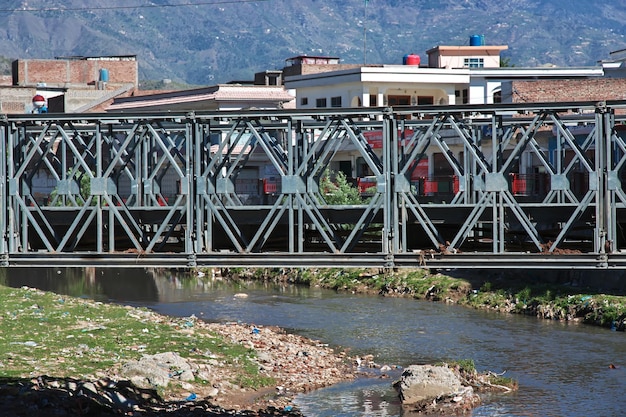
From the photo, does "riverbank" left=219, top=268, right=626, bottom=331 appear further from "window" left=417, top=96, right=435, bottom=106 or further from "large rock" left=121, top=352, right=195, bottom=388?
"window" left=417, top=96, right=435, bottom=106

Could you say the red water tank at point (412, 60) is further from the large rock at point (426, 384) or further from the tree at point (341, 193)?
the large rock at point (426, 384)

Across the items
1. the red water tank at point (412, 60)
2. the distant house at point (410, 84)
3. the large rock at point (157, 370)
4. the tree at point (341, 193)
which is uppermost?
the red water tank at point (412, 60)

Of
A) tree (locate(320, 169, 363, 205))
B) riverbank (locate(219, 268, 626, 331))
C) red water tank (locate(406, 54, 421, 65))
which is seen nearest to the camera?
riverbank (locate(219, 268, 626, 331))

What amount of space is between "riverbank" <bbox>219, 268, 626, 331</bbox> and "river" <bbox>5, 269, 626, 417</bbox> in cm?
80

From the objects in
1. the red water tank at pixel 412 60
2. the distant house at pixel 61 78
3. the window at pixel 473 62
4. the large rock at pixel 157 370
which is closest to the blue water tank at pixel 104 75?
the distant house at pixel 61 78

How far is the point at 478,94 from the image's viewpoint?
223ft

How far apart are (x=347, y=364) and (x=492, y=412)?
21.5ft

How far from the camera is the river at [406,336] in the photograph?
27812 mm

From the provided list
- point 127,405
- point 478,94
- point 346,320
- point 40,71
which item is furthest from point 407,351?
point 40,71

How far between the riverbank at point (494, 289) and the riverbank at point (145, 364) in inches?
386

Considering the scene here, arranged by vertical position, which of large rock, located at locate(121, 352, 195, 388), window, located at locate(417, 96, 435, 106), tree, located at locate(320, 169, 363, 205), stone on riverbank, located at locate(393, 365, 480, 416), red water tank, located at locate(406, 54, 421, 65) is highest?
red water tank, located at locate(406, 54, 421, 65)

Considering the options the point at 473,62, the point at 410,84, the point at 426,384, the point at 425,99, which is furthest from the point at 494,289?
the point at 473,62

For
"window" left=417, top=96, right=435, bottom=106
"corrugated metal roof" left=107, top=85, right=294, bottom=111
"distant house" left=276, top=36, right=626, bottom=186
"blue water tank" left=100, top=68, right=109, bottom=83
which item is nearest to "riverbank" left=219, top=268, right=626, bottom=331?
"distant house" left=276, top=36, right=626, bottom=186

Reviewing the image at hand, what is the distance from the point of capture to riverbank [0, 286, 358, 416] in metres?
23.1
